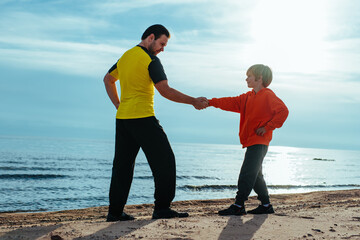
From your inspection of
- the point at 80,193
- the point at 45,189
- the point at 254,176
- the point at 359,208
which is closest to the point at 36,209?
the point at 80,193

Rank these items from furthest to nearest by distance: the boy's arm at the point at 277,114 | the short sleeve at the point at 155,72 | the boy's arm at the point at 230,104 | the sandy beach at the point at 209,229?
1. the boy's arm at the point at 230,104
2. the boy's arm at the point at 277,114
3. the short sleeve at the point at 155,72
4. the sandy beach at the point at 209,229

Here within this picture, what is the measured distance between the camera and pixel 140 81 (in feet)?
12.9

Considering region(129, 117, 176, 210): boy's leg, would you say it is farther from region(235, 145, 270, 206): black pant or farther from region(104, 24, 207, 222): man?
region(235, 145, 270, 206): black pant

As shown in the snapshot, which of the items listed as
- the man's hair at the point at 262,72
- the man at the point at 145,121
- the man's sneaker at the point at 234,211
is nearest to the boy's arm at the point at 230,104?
Result: the man's hair at the point at 262,72

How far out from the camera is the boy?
459 cm

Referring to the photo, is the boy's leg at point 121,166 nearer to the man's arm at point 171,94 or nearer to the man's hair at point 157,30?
the man's arm at point 171,94

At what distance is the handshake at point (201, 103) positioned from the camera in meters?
4.70

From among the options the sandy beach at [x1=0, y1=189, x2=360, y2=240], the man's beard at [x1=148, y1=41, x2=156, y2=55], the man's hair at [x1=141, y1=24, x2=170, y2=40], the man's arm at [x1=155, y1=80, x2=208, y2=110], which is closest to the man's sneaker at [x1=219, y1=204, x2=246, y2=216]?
the sandy beach at [x1=0, y1=189, x2=360, y2=240]

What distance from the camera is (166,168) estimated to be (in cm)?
401

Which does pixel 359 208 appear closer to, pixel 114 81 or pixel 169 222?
pixel 169 222

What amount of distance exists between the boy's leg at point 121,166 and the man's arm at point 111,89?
1.33 feet

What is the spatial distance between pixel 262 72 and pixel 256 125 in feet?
2.37

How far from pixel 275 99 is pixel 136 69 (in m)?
1.87

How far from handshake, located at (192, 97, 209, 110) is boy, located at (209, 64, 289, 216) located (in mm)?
536
